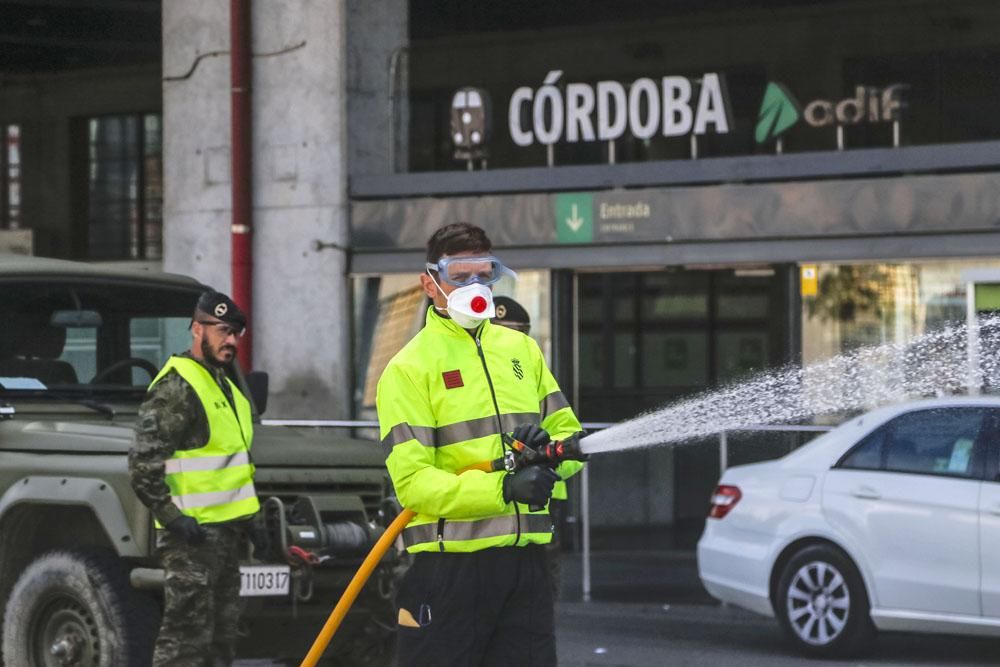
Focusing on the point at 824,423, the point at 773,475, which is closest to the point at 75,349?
the point at 773,475

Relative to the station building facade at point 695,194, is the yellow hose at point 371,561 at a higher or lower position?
lower

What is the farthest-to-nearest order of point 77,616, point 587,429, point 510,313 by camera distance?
1. point 587,429
2. point 510,313
3. point 77,616

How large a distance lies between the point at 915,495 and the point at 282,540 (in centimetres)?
417

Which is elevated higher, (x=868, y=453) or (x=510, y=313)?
(x=510, y=313)

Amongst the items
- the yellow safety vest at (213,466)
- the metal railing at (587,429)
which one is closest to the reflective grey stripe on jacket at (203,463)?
the yellow safety vest at (213,466)

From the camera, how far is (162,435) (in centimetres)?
833

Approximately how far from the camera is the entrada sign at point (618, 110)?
1695cm

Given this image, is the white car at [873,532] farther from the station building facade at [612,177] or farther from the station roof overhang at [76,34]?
the station roof overhang at [76,34]

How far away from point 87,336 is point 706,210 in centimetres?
790

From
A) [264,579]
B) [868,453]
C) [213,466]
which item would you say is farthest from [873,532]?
[213,466]

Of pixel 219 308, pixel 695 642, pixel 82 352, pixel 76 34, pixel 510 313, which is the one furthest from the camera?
pixel 76 34

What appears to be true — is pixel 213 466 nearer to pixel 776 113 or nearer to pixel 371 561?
pixel 371 561

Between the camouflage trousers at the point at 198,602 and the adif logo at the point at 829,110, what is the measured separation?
9386 millimetres

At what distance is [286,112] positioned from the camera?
1825 cm
